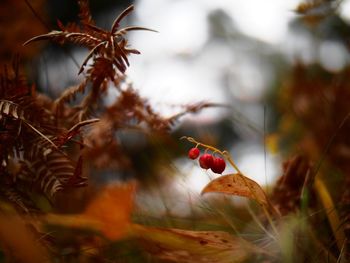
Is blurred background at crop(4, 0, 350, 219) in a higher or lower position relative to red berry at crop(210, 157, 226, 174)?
higher

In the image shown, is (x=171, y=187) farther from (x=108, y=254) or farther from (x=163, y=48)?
(x=163, y=48)

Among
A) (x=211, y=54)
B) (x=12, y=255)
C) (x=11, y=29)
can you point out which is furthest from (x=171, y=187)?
(x=211, y=54)

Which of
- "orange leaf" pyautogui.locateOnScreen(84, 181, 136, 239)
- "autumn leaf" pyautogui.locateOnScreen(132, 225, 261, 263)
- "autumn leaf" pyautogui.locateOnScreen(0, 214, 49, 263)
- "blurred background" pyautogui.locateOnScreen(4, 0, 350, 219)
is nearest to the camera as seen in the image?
"autumn leaf" pyautogui.locateOnScreen(0, 214, 49, 263)

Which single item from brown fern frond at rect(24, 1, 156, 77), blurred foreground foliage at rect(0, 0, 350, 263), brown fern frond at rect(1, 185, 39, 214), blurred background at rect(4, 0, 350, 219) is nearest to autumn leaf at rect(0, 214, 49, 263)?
blurred foreground foliage at rect(0, 0, 350, 263)

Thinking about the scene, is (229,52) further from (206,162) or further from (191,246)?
(191,246)

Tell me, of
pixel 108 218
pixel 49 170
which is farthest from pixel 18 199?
pixel 108 218

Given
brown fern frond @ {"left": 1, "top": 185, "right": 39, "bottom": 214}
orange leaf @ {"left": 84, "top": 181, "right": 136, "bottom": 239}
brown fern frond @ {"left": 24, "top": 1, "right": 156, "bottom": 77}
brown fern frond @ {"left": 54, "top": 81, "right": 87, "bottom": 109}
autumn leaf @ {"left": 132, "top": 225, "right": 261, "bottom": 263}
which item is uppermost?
brown fern frond @ {"left": 24, "top": 1, "right": 156, "bottom": 77}

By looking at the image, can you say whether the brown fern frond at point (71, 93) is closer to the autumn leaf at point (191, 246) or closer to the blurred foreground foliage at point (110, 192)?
the blurred foreground foliage at point (110, 192)

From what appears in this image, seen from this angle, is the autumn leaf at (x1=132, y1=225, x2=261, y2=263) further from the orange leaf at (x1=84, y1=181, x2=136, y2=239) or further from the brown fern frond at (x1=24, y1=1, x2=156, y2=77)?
the brown fern frond at (x1=24, y1=1, x2=156, y2=77)
